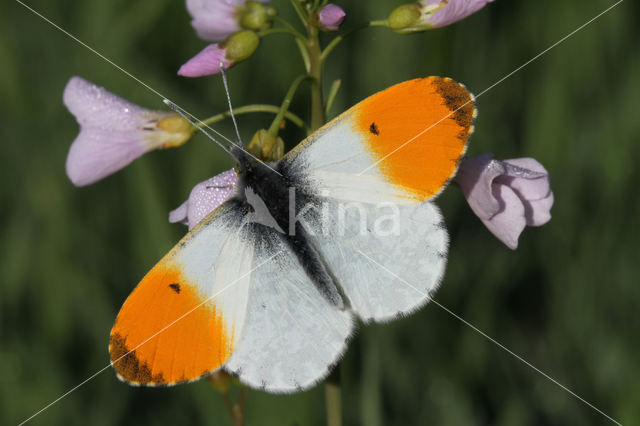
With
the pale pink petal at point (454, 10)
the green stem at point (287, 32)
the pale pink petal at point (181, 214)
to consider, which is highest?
the green stem at point (287, 32)

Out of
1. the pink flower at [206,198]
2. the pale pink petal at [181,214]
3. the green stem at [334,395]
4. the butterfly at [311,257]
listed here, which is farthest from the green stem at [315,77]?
the green stem at [334,395]

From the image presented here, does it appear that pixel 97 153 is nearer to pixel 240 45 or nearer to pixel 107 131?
pixel 107 131

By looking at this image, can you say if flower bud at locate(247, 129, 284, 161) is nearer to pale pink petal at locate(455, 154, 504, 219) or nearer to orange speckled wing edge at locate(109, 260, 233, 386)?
orange speckled wing edge at locate(109, 260, 233, 386)

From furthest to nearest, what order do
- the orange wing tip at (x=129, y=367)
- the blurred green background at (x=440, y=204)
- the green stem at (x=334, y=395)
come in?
the blurred green background at (x=440, y=204)
the green stem at (x=334, y=395)
the orange wing tip at (x=129, y=367)

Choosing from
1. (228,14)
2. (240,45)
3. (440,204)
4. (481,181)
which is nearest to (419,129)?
(481,181)

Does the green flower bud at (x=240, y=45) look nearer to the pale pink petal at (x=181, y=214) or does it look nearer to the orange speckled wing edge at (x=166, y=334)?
the pale pink petal at (x=181, y=214)

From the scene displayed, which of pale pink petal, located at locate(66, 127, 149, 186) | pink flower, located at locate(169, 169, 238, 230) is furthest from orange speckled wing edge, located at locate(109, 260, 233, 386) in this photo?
pale pink petal, located at locate(66, 127, 149, 186)
